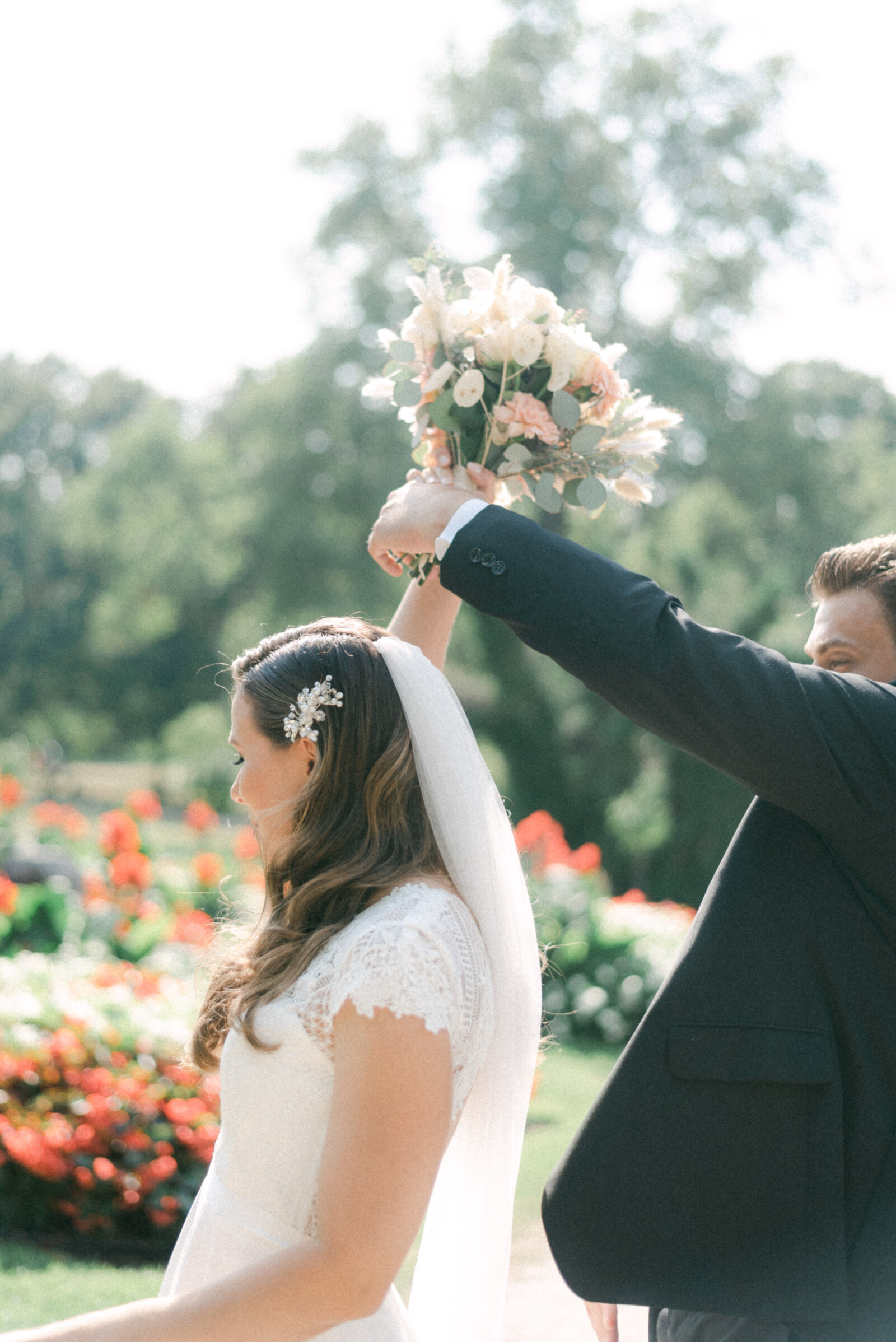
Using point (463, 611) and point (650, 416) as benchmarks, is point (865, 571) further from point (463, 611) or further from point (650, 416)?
point (463, 611)

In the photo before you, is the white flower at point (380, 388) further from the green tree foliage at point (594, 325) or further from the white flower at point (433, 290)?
the green tree foliage at point (594, 325)

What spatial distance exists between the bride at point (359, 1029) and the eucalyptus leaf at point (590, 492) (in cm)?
50

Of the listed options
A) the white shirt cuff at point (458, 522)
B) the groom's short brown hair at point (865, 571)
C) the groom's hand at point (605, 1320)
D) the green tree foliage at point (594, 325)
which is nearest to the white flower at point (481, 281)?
the white shirt cuff at point (458, 522)

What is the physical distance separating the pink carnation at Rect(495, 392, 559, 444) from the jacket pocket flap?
1.14 metres

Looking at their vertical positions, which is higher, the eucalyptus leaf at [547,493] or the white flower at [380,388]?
the white flower at [380,388]

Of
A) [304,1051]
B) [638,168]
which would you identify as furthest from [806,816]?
[638,168]

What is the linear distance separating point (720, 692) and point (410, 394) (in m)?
1.08

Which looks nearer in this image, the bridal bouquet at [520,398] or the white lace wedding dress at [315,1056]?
the white lace wedding dress at [315,1056]

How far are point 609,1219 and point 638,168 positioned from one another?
24.2m

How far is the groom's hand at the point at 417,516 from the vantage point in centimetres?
204

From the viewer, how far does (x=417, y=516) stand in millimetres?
2068

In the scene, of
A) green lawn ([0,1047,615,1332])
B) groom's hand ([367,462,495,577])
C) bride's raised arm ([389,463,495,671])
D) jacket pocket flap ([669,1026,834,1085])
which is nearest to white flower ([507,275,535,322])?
groom's hand ([367,462,495,577])

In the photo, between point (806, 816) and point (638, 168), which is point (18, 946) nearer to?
point (806, 816)

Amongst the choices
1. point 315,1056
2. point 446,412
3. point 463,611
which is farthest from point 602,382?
point 463,611
